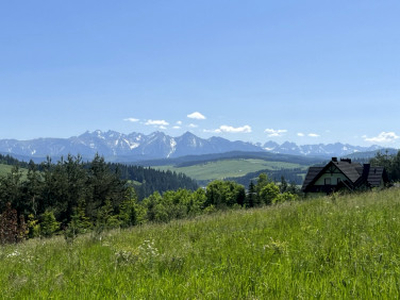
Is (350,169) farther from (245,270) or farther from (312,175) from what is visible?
(245,270)

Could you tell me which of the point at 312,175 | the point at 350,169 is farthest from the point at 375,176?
the point at 312,175

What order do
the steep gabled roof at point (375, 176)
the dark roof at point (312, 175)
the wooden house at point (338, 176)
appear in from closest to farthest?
the steep gabled roof at point (375, 176) → the wooden house at point (338, 176) → the dark roof at point (312, 175)

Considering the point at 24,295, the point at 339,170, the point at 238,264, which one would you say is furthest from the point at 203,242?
the point at 339,170

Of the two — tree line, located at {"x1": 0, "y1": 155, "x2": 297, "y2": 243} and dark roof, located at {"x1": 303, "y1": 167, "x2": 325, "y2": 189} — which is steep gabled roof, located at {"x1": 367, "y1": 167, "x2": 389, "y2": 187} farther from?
tree line, located at {"x1": 0, "y1": 155, "x2": 297, "y2": 243}

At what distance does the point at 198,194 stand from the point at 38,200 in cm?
A: 6626

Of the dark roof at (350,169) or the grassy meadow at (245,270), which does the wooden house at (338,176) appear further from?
the grassy meadow at (245,270)

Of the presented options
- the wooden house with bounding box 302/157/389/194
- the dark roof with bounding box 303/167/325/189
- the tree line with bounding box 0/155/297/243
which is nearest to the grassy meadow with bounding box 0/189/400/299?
the tree line with bounding box 0/155/297/243

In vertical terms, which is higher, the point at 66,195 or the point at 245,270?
the point at 245,270

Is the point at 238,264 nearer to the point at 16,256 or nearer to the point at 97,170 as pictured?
the point at 16,256

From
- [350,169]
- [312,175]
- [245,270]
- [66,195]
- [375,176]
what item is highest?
[245,270]

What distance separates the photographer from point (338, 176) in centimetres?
7000

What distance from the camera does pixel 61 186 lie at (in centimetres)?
7069

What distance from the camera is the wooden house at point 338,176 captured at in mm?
66312

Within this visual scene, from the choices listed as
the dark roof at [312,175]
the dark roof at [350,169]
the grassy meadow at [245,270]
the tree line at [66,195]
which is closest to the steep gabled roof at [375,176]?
the dark roof at [350,169]
